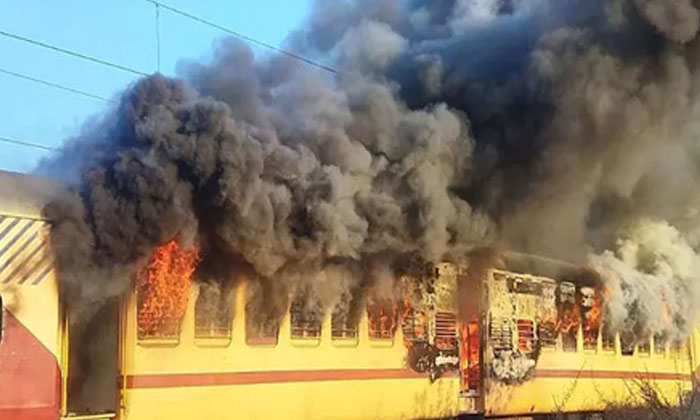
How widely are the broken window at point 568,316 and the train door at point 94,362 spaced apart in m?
9.72

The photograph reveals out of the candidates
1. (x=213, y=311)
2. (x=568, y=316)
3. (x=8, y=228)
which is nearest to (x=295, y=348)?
(x=213, y=311)

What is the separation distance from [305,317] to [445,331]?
3264 millimetres

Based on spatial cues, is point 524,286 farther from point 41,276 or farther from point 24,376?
point 24,376

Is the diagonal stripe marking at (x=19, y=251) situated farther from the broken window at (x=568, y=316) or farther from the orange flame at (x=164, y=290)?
the broken window at (x=568, y=316)

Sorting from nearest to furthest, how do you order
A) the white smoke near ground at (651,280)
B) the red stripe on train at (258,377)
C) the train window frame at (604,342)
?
the red stripe on train at (258,377), the train window frame at (604,342), the white smoke near ground at (651,280)

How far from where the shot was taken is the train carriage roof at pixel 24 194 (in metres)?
7.72

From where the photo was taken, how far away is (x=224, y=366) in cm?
952

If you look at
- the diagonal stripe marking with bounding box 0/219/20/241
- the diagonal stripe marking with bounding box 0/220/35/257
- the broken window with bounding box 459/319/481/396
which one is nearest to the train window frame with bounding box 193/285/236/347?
the diagonal stripe marking with bounding box 0/220/35/257

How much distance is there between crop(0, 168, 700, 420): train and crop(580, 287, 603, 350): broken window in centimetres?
3

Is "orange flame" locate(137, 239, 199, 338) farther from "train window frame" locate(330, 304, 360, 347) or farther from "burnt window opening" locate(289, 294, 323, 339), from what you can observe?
"train window frame" locate(330, 304, 360, 347)

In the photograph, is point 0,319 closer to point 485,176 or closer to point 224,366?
point 224,366

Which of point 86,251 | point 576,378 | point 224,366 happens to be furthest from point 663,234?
point 86,251

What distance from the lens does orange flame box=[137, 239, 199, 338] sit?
8.68 m

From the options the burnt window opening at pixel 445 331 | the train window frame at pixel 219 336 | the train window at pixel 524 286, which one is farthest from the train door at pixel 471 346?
the train window frame at pixel 219 336
